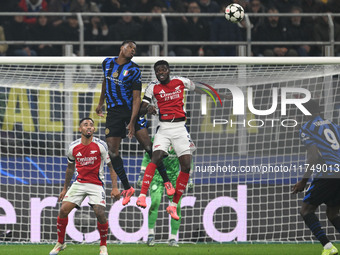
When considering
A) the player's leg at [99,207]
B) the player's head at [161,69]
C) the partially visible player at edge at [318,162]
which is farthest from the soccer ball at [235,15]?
the player's leg at [99,207]

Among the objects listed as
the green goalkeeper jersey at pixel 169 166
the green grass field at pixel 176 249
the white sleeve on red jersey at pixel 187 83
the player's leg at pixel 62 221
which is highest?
Result: the white sleeve on red jersey at pixel 187 83

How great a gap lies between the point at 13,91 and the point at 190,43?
3.15m

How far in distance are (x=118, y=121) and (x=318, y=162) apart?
2.64 meters

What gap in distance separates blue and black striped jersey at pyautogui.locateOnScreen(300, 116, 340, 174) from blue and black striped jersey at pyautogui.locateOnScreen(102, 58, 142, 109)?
223 centimetres

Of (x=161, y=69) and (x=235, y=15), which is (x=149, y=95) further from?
(x=235, y=15)

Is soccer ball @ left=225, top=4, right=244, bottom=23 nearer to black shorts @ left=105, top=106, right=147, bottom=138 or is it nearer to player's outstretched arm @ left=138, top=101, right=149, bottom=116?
player's outstretched arm @ left=138, top=101, right=149, bottom=116

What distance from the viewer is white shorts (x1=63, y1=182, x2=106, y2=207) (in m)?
10.9

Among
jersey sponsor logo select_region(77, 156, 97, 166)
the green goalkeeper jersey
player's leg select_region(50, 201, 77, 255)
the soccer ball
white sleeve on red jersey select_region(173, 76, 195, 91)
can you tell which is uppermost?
the soccer ball

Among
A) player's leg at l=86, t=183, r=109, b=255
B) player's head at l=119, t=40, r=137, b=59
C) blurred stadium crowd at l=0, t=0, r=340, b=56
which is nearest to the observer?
player's leg at l=86, t=183, r=109, b=255

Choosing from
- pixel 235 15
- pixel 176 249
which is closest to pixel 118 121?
pixel 176 249

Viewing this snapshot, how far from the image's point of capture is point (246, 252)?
39.1 ft

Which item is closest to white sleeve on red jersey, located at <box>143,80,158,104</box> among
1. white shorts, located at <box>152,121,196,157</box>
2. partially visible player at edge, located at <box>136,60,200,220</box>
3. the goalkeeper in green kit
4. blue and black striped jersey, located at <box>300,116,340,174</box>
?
partially visible player at edge, located at <box>136,60,200,220</box>

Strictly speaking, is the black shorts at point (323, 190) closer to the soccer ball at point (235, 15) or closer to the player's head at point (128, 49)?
the soccer ball at point (235, 15)

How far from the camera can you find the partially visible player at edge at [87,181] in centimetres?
1094
